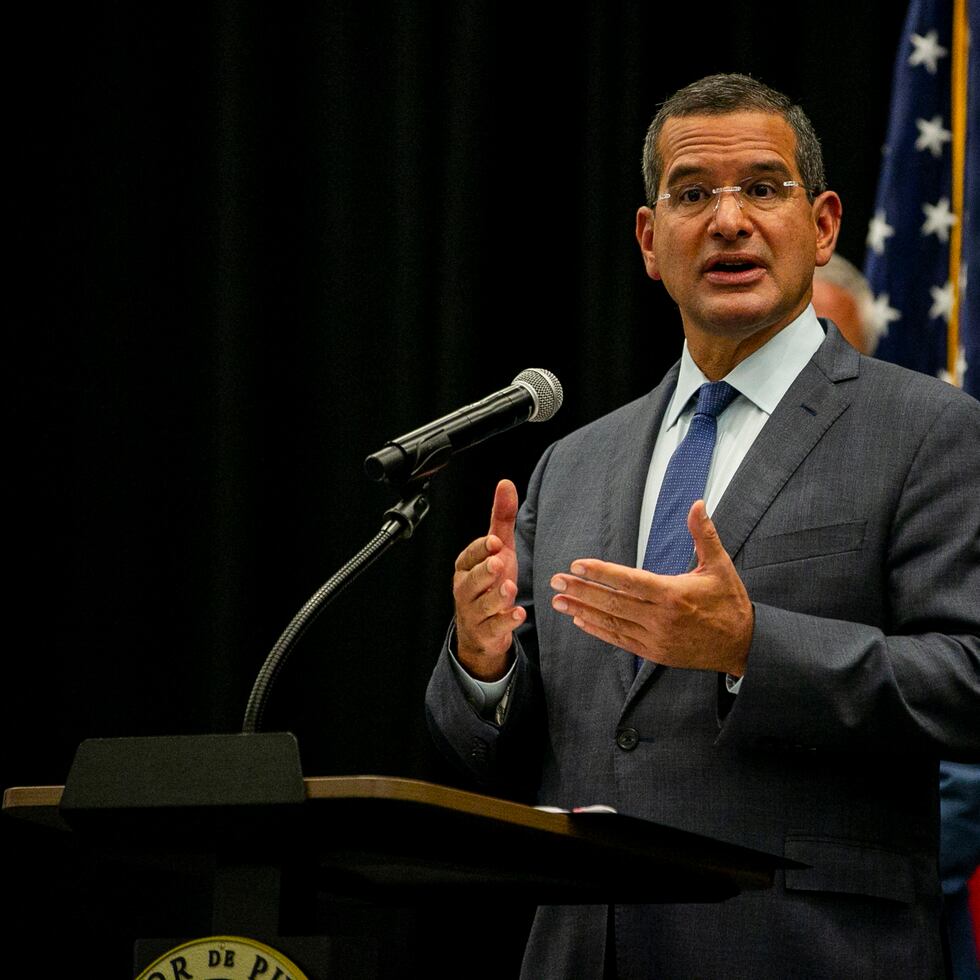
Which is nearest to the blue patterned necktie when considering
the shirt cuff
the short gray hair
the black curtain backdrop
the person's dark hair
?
the shirt cuff

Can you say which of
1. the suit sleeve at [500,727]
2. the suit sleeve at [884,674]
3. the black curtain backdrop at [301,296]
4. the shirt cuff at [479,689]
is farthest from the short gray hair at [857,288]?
the shirt cuff at [479,689]

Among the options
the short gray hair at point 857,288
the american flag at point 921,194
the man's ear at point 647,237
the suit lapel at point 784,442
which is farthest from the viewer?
the american flag at point 921,194

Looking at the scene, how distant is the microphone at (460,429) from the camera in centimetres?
145

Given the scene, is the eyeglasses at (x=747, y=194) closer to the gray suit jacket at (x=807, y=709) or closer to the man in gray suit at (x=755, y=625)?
the man in gray suit at (x=755, y=625)

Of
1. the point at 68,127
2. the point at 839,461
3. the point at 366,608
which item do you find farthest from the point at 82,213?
the point at 839,461

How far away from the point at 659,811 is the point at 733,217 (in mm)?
865

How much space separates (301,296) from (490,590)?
1.78 m

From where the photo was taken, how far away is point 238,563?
3230 mm

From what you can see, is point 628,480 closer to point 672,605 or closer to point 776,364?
point 776,364

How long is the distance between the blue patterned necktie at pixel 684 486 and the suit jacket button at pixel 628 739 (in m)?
0.22

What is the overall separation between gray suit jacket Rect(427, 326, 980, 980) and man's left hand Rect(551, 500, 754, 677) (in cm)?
6

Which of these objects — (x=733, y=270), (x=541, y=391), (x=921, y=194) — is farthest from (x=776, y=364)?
(x=921, y=194)

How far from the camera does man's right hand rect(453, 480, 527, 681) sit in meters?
1.72

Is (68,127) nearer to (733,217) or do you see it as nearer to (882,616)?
(733,217)
